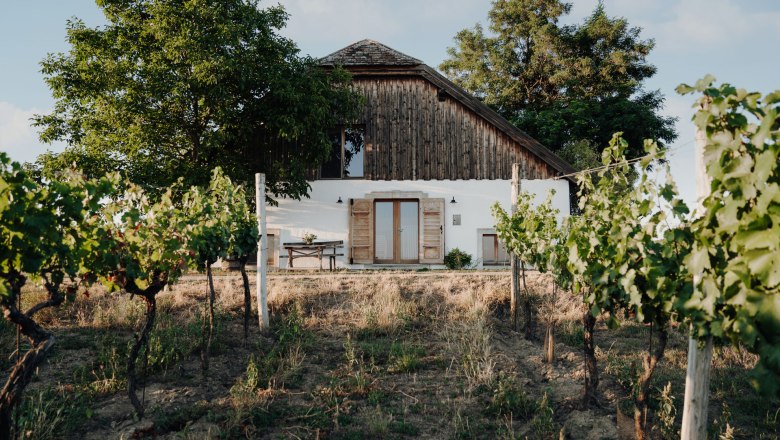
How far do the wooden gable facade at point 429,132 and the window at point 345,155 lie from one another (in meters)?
0.27

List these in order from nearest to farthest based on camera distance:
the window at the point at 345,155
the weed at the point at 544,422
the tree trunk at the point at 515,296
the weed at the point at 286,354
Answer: the weed at the point at 544,422 → the weed at the point at 286,354 → the tree trunk at the point at 515,296 → the window at the point at 345,155

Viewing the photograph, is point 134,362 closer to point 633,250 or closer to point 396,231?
point 633,250

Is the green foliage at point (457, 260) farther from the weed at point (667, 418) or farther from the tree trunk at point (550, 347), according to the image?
the weed at point (667, 418)

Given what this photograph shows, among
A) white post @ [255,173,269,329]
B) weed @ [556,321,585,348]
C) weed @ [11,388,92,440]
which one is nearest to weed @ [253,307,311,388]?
white post @ [255,173,269,329]

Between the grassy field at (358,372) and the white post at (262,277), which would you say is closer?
the grassy field at (358,372)

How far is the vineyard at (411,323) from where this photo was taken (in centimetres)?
323

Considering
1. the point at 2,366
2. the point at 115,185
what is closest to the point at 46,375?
the point at 2,366

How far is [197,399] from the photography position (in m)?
6.66

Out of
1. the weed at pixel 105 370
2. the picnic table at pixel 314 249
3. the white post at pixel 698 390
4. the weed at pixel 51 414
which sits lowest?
the weed at pixel 51 414

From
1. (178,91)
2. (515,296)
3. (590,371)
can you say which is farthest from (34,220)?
(178,91)

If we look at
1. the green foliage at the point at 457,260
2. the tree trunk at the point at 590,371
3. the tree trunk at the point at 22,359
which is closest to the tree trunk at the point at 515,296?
the tree trunk at the point at 590,371

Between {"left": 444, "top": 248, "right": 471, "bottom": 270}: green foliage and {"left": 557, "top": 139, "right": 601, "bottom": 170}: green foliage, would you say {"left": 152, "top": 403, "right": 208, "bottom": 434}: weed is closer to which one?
{"left": 444, "top": 248, "right": 471, "bottom": 270}: green foliage

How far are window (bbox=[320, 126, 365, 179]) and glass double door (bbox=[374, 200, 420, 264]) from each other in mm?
1240

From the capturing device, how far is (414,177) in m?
15.6
